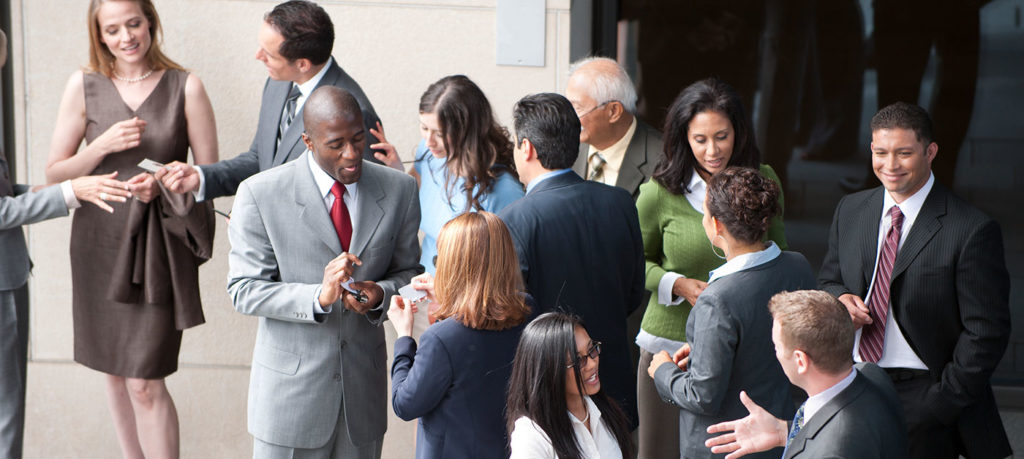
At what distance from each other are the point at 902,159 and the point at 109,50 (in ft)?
9.72

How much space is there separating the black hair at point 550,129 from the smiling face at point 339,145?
548 mm

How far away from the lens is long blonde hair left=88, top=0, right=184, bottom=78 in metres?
3.87

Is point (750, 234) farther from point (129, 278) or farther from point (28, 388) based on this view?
point (28, 388)

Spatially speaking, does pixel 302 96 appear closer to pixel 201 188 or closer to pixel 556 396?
pixel 201 188

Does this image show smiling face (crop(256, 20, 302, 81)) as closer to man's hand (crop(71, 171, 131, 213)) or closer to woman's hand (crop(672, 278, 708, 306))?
man's hand (crop(71, 171, 131, 213))

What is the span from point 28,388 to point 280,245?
275cm

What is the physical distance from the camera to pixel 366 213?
3.04 metres

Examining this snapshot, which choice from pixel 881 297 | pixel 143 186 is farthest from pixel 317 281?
pixel 881 297

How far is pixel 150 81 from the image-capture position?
398 cm

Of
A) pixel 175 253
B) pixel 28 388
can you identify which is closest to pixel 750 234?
pixel 175 253

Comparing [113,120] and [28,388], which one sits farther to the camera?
[28,388]

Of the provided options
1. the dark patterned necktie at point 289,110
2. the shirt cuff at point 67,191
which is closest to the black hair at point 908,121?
the dark patterned necktie at point 289,110

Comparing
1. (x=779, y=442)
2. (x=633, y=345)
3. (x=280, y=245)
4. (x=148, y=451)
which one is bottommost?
(x=148, y=451)

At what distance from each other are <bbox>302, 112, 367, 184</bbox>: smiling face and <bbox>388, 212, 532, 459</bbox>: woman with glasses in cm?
48
